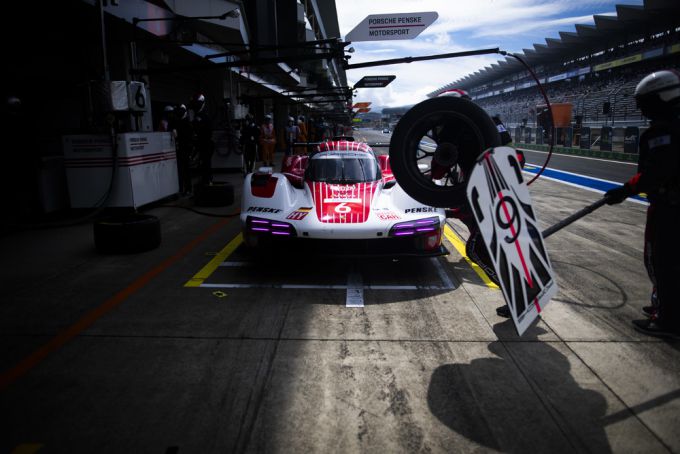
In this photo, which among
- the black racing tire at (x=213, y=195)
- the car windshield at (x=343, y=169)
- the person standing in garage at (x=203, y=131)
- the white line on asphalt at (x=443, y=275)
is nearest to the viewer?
the white line on asphalt at (x=443, y=275)

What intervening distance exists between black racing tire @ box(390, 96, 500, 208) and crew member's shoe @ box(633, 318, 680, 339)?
5.35ft

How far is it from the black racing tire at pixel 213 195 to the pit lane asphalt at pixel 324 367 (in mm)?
4161

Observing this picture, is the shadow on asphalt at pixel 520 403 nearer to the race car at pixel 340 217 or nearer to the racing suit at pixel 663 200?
the racing suit at pixel 663 200

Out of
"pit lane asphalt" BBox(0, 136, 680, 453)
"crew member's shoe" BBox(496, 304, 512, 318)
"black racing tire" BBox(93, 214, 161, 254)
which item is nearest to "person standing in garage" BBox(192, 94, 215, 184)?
"black racing tire" BBox(93, 214, 161, 254)

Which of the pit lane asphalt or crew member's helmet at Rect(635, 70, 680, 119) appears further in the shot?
crew member's helmet at Rect(635, 70, 680, 119)

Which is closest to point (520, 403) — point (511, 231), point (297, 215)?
point (511, 231)

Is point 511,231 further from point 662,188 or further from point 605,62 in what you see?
point 605,62

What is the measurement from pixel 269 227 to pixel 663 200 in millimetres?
3159

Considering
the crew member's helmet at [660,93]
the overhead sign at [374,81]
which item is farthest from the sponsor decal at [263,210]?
the overhead sign at [374,81]

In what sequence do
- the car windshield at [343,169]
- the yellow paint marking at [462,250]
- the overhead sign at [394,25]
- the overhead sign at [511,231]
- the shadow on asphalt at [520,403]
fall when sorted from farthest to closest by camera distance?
the car windshield at [343,169], the overhead sign at [394,25], the yellow paint marking at [462,250], the overhead sign at [511,231], the shadow on asphalt at [520,403]

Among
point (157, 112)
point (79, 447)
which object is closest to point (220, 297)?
point (79, 447)

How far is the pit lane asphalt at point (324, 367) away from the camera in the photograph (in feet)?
7.37

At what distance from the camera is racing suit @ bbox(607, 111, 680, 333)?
121 inches

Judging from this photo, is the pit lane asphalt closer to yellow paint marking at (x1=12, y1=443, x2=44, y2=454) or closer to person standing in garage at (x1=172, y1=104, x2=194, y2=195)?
yellow paint marking at (x1=12, y1=443, x2=44, y2=454)
